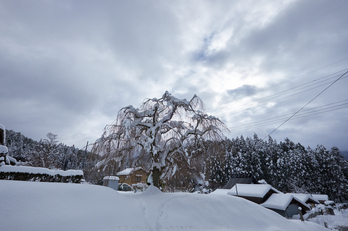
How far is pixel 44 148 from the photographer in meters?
27.7

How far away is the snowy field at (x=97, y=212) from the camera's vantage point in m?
3.28

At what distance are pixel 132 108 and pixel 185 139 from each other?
3578 mm

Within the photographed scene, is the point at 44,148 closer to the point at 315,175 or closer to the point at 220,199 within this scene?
the point at 220,199

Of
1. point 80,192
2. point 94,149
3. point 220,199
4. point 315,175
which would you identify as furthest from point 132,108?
point 315,175

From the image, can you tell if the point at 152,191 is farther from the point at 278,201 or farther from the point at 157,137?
the point at 278,201

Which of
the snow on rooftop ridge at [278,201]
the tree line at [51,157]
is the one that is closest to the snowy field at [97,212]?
the tree line at [51,157]

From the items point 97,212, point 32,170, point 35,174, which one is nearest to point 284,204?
point 97,212

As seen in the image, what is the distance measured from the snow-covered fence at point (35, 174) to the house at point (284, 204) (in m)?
24.8

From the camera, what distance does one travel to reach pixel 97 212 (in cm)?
424

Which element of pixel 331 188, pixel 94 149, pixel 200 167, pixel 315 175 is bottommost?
pixel 331 188

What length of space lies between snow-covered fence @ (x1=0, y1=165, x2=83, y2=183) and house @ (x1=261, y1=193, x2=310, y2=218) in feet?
81.4

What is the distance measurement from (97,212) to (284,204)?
26.2m

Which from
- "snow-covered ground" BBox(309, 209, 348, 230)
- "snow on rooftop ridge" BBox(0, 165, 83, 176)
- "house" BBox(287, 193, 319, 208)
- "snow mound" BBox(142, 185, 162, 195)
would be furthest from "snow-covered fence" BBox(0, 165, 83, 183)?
"house" BBox(287, 193, 319, 208)

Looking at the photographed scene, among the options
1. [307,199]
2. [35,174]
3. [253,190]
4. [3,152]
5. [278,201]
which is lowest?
[307,199]
